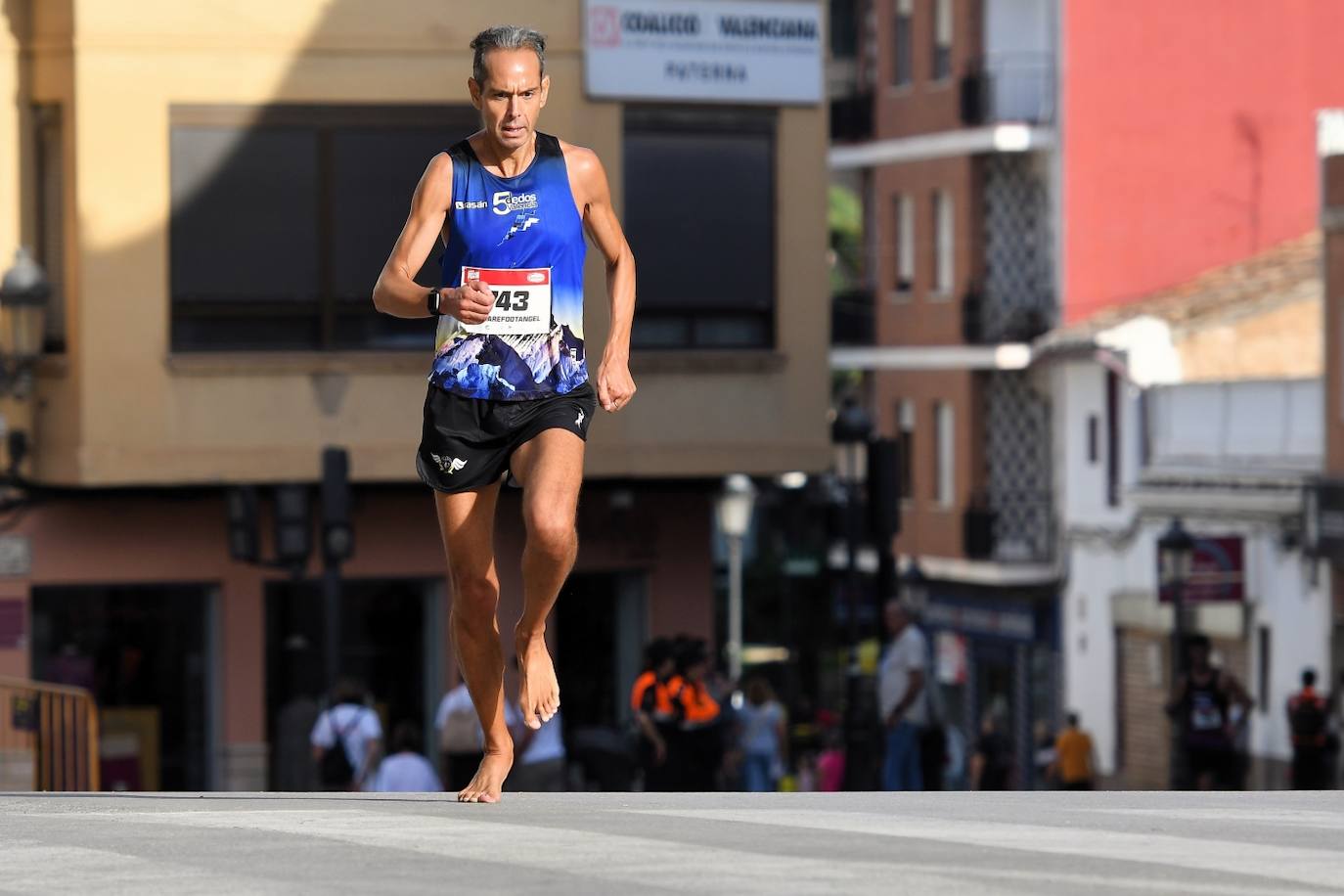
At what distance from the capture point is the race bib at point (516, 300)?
9.66 m

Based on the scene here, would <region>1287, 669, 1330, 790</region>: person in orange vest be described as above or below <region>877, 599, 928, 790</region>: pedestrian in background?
below

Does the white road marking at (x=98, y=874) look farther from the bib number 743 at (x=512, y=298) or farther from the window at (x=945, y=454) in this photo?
the window at (x=945, y=454)

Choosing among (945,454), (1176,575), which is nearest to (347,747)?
(1176,575)

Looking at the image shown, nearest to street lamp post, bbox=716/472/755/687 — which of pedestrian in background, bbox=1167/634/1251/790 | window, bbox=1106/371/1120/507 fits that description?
pedestrian in background, bbox=1167/634/1251/790

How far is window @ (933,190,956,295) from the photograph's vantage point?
5006 cm

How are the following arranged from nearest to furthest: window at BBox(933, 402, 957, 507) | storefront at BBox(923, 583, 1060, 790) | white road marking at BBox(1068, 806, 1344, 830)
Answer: white road marking at BBox(1068, 806, 1344, 830), storefront at BBox(923, 583, 1060, 790), window at BBox(933, 402, 957, 507)

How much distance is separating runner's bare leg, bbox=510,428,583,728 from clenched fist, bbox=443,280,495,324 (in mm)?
511

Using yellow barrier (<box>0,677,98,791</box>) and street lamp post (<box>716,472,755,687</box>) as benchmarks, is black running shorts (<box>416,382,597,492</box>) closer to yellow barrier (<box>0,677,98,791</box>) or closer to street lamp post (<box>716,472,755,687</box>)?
yellow barrier (<box>0,677,98,791</box>)

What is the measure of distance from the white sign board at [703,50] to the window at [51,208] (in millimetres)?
3939

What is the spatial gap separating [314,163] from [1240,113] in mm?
26717

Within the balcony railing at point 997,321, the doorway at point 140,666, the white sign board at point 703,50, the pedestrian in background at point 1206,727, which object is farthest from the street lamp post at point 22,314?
the balcony railing at point 997,321

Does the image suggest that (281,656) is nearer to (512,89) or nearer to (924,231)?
(512,89)

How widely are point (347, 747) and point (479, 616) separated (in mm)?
11236

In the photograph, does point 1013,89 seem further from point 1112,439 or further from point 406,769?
point 406,769
